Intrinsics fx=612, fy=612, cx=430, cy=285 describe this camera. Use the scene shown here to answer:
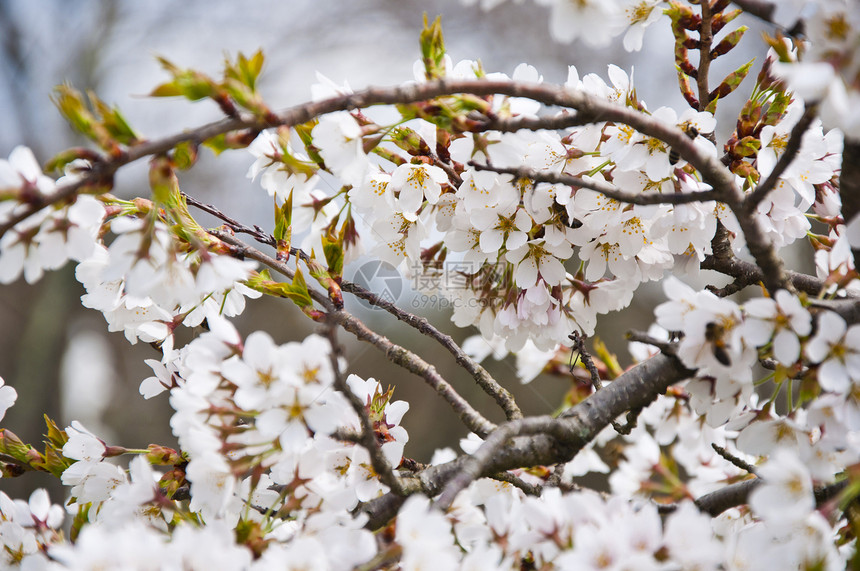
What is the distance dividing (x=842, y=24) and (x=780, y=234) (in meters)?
0.40

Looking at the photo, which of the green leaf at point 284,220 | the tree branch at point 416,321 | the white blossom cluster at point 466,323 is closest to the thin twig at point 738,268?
the white blossom cluster at point 466,323

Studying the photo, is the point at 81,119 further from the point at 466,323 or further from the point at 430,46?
the point at 466,323

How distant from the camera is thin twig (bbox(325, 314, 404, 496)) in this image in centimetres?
49

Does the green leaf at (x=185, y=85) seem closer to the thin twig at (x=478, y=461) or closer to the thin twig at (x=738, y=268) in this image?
the thin twig at (x=478, y=461)

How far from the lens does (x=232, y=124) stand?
0.52 metres

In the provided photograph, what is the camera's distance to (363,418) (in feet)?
1.74

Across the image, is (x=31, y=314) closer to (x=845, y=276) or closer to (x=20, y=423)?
(x=20, y=423)

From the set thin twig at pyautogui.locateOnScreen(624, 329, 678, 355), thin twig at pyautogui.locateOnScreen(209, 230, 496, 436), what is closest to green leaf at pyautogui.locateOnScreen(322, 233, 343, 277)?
thin twig at pyautogui.locateOnScreen(209, 230, 496, 436)

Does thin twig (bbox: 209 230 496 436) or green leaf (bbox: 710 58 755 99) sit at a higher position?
green leaf (bbox: 710 58 755 99)

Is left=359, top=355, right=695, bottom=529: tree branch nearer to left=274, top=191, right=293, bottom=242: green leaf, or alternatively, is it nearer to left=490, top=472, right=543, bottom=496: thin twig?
left=490, top=472, right=543, bottom=496: thin twig

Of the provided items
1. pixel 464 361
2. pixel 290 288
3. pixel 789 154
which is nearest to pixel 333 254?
pixel 290 288

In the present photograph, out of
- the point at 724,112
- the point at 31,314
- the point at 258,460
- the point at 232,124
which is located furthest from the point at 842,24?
the point at 31,314

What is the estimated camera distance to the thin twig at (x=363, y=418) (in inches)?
19.5

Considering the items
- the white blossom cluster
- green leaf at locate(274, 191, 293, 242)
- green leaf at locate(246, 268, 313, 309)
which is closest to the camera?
the white blossom cluster
